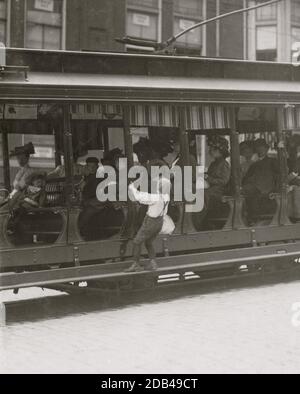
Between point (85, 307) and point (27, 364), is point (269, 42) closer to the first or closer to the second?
point (85, 307)

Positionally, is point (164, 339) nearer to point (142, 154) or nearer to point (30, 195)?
point (30, 195)

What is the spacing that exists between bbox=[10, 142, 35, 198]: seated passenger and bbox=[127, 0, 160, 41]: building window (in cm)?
1362

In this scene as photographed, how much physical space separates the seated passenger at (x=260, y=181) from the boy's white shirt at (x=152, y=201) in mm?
1965

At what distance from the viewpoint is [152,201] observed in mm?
8539

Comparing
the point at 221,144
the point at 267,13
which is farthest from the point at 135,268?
the point at 267,13

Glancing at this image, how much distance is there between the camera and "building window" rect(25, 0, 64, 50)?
19.5m

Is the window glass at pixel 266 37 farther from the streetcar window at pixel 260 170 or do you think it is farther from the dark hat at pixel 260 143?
the dark hat at pixel 260 143

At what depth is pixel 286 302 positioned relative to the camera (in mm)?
8508

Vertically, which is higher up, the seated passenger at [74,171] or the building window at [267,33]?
the building window at [267,33]

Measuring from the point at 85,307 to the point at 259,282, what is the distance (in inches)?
116

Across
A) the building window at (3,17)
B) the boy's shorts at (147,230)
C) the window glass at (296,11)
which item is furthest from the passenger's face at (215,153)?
the window glass at (296,11)

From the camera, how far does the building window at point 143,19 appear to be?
70.7 feet

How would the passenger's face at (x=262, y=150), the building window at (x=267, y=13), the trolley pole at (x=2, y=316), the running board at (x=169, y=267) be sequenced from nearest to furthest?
the trolley pole at (x=2, y=316), the running board at (x=169, y=267), the passenger's face at (x=262, y=150), the building window at (x=267, y=13)

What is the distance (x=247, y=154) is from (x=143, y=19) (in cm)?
1268
